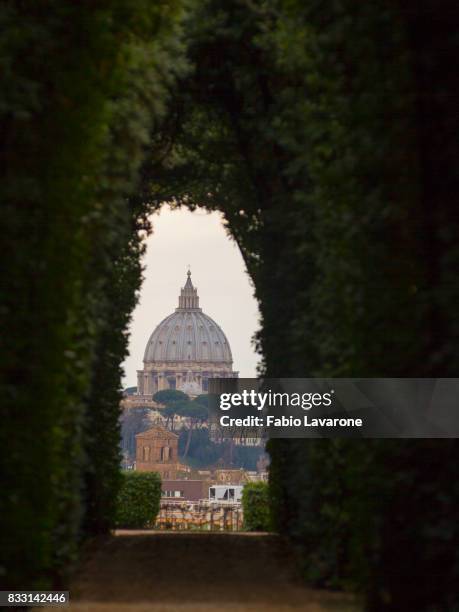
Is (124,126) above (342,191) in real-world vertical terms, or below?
above

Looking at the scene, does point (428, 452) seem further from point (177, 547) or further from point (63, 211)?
point (177, 547)

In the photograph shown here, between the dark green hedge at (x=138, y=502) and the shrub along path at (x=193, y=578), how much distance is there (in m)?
11.6

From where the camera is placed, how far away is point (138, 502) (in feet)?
111

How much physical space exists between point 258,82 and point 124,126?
618cm

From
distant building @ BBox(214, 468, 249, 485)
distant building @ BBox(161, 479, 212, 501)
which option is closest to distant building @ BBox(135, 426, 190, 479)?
distant building @ BBox(214, 468, 249, 485)

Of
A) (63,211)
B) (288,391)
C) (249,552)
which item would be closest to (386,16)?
(63,211)

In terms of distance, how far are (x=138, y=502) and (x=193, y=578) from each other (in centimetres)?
1848

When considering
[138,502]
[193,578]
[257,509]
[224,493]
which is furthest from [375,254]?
[224,493]

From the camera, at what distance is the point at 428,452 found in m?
9.37

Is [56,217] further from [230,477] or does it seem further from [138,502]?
[230,477]

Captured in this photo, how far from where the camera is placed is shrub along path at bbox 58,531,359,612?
12969 millimetres

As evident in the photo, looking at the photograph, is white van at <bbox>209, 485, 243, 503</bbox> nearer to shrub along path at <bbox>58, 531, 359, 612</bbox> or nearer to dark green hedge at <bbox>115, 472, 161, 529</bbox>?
dark green hedge at <bbox>115, 472, 161, 529</bbox>

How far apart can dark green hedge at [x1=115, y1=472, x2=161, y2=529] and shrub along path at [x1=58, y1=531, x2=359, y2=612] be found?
11.6 meters

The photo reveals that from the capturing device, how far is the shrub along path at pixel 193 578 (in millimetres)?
12969
